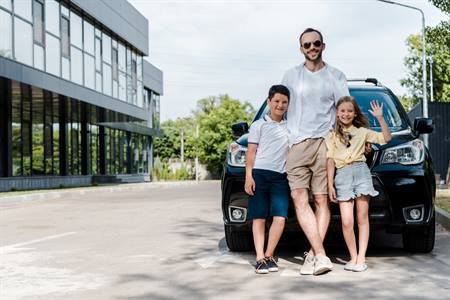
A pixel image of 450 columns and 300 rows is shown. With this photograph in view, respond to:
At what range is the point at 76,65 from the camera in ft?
94.6

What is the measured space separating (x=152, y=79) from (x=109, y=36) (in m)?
12.6

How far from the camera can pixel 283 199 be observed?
551 cm

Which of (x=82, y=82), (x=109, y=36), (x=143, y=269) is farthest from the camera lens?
(x=109, y=36)

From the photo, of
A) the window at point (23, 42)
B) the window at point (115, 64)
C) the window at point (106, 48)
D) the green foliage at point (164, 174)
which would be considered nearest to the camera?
the window at point (23, 42)

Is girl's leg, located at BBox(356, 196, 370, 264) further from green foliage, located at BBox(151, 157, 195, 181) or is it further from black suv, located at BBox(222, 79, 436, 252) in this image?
green foliage, located at BBox(151, 157, 195, 181)

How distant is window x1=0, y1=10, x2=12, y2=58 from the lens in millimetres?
21203

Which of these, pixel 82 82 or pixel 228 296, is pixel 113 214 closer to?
pixel 228 296

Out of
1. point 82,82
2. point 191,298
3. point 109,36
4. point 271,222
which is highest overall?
point 109,36

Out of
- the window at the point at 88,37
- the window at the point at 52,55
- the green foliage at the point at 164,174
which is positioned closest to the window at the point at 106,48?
the window at the point at 88,37

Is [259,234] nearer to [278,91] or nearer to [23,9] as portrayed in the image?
[278,91]

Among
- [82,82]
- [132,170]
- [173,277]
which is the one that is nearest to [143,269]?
[173,277]

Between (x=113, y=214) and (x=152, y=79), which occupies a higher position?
(x=152, y=79)

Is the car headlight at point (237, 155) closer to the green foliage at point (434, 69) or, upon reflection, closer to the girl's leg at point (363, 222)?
the girl's leg at point (363, 222)

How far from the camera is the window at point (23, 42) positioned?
73.4 ft
